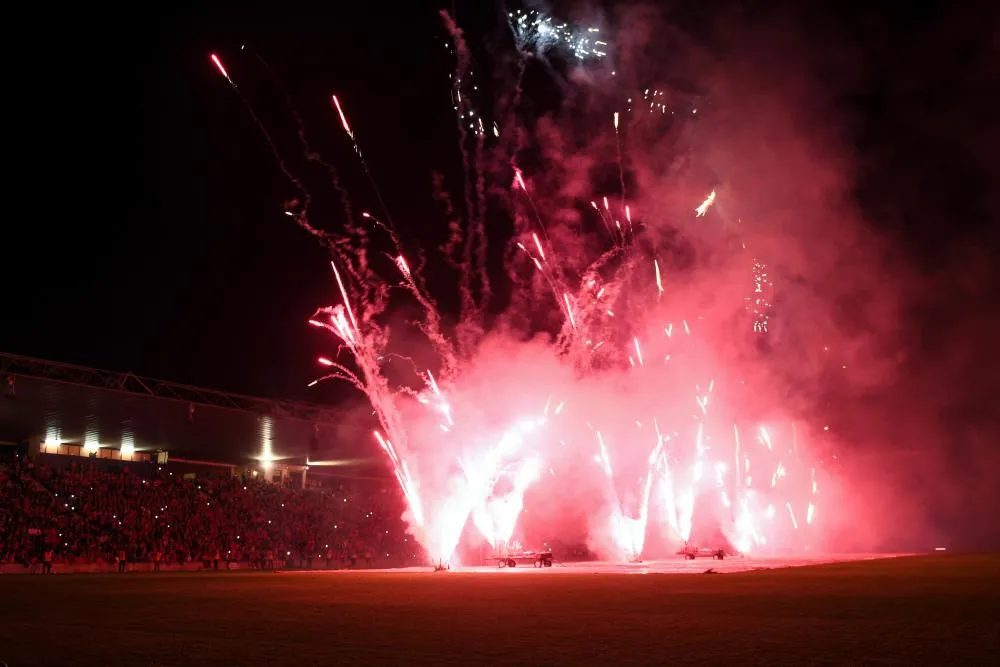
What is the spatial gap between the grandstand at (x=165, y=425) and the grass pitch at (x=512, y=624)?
1092 centimetres

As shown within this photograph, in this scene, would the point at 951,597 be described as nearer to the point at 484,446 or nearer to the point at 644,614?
the point at 644,614

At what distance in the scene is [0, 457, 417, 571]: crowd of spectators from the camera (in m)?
28.5

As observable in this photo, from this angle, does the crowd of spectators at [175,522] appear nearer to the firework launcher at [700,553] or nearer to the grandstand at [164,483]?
the grandstand at [164,483]

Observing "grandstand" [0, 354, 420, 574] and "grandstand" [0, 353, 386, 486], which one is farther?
"grandstand" [0, 354, 420, 574]

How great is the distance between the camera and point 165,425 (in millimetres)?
34281

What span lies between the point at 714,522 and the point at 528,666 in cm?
4575

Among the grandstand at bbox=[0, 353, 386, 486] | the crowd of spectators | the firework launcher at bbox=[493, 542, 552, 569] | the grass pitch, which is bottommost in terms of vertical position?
the grass pitch

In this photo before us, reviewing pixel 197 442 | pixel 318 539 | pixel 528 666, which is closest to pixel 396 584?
pixel 528 666

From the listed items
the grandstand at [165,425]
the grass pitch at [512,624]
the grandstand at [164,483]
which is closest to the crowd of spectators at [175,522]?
the grandstand at [164,483]

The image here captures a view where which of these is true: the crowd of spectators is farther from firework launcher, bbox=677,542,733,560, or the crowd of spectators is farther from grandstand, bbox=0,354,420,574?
firework launcher, bbox=677,542,733,560

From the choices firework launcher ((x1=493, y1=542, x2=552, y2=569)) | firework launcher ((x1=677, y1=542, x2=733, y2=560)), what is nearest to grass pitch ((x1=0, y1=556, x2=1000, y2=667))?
firework launcher ((x1=493, y1=542, x2=552, y2=569))

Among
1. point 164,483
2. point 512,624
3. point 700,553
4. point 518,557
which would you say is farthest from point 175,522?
point 512,624

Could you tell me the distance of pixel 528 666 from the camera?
307 inches

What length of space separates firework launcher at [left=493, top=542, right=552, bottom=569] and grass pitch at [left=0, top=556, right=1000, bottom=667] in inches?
464
